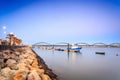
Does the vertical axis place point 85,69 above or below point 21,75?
below

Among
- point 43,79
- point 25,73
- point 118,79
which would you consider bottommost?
point 118,79

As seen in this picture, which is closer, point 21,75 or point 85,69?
point 21,75

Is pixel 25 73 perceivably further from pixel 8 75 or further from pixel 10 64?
pixel 10 64

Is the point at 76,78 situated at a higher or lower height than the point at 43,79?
lower

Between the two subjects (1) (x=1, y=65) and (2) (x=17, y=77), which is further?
(1) (x=1, y=65)

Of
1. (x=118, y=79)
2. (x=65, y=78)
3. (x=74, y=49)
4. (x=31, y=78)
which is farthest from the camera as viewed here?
(x=74, y=49)

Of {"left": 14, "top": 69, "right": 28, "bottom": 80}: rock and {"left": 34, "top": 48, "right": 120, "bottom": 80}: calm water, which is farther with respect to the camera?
{"left": 34, "top": 48, "right": 120, "bottom": 80}: calm water

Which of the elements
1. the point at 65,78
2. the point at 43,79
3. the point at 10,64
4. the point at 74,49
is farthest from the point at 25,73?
the point at 74,49

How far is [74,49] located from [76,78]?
212 feet

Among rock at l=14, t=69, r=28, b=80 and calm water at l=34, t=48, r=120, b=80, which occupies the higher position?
rock at l=14, t=69, r=28, b=80

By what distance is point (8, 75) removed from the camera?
7.67 metres

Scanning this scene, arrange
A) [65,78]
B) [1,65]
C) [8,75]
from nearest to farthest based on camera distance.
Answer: [8,75], [1,65], [65,78]

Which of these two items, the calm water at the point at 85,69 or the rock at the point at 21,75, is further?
the calm water at the point at 85,69

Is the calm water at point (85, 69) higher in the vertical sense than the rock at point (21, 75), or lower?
lower
